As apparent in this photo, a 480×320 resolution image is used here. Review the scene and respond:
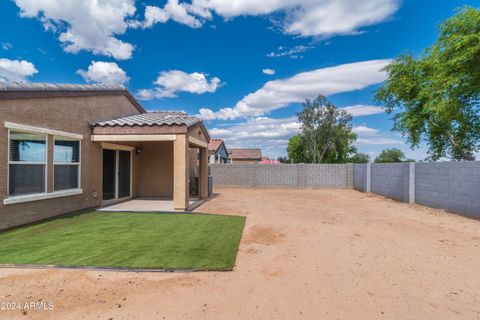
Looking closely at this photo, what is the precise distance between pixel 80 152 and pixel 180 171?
3.37m

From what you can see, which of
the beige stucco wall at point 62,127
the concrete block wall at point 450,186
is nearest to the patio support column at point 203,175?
the beige stucco wall at point 62,127

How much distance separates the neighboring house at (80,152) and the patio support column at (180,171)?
16 millimetres

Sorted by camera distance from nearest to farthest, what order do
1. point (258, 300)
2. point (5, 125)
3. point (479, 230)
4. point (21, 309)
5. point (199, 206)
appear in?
1. point (21, 309)
2. point (258, 300)
3. point (5, 125)
4. point (479, 230)
5. point (199, 206)

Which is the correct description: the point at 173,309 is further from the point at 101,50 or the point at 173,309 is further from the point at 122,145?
the point at 101,50

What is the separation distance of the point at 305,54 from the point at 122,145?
12401 mm

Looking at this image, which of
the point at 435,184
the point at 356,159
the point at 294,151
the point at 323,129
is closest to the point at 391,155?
the point at 356,159

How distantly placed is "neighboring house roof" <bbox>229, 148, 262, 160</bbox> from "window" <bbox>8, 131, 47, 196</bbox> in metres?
40.1

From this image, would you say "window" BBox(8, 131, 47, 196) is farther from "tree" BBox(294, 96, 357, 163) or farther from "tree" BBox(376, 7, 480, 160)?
"tree" BBox(294, 96, 357, 163)

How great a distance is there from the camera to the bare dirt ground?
2.79 m

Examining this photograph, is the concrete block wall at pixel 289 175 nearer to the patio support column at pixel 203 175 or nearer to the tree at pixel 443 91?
the tree at pixel 443 91

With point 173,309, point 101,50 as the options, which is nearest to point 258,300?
point 173,309

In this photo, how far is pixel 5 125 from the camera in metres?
5.65

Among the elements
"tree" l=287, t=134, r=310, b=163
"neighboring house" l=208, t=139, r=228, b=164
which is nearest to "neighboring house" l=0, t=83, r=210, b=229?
"neighboring house" l=208, t=139, r=228, b=164

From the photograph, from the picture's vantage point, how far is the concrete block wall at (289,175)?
17797mm
